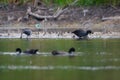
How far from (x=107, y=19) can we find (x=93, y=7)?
3496 millimetres

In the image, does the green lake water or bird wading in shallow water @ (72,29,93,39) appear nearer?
the green lake water

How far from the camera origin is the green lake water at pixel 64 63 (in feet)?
69.7

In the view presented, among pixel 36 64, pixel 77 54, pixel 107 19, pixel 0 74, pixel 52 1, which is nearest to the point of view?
pixel 0 74

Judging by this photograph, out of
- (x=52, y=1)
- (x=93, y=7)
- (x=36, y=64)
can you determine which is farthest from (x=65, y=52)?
(x=52, y=1)

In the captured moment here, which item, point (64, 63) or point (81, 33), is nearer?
point (64, 63)

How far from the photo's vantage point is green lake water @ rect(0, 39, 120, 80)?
21250 millimetres

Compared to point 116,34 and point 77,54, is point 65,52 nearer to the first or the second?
point 77,54

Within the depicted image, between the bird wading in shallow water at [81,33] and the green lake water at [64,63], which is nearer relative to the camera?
the green lake water at [64,63]

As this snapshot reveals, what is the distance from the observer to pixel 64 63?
976 inches

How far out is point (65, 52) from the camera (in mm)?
28562

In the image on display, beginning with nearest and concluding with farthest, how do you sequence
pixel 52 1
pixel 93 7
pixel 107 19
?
pixel 107 19 → pixel 93 7 → pixel 52 1

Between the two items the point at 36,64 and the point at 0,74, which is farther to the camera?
the point at 36,64

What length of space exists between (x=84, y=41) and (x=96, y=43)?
5.32ft

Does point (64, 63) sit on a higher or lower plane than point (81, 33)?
higher
